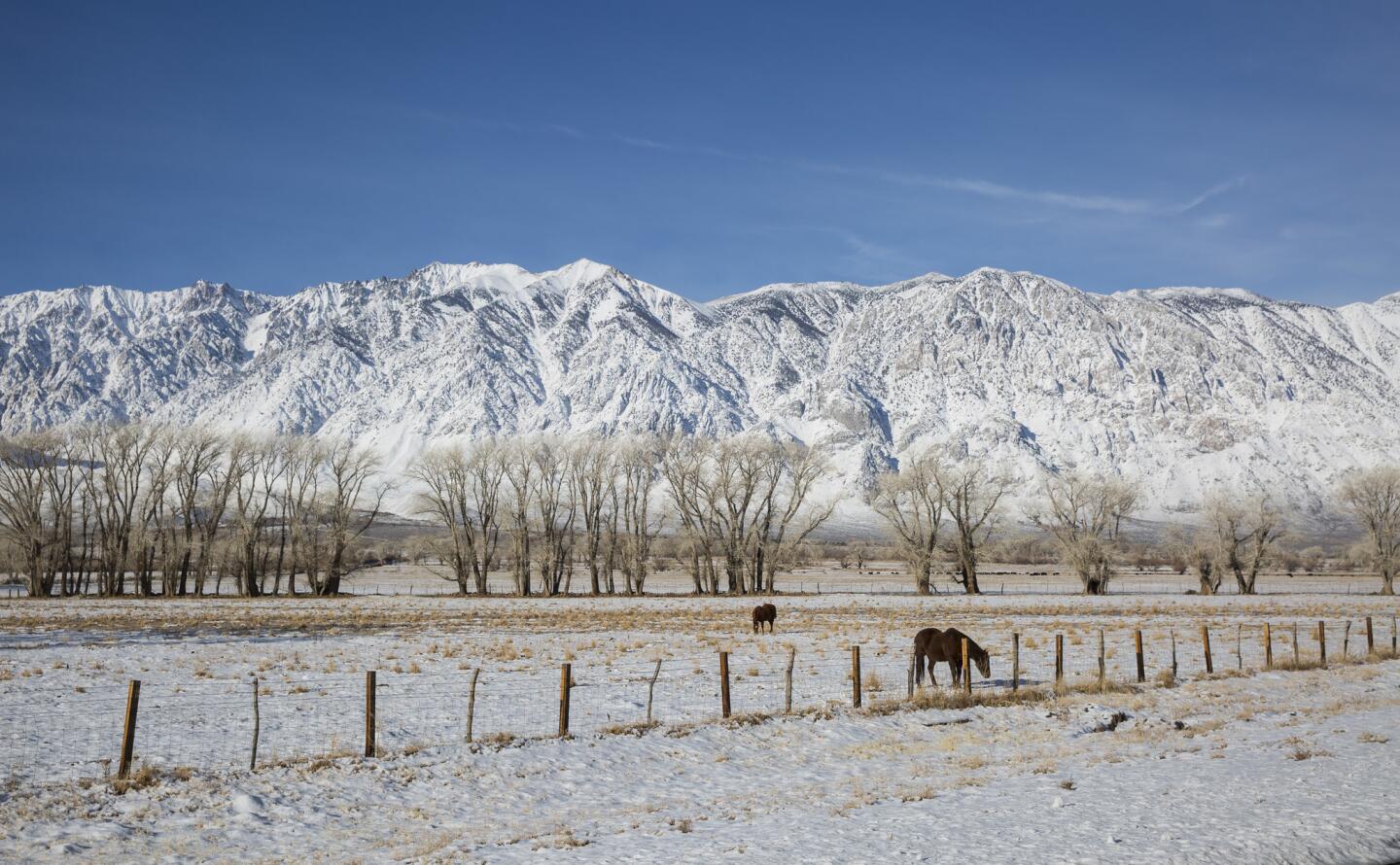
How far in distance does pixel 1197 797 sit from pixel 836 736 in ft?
19.1

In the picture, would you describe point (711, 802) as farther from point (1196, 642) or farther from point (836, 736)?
point (1196, 642)

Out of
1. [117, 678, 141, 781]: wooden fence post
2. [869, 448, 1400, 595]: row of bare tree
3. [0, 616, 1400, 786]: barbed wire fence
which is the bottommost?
[0, 616, 1400, 786]: barbed wire fence

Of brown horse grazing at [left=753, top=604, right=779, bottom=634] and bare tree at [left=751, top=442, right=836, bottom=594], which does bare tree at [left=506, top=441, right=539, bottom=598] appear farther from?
brown horse grazing at [left=753, top=604, right=779, bottom=634]

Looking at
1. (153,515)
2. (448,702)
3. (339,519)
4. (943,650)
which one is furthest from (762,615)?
(153,515)

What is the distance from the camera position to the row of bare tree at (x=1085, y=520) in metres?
72.7

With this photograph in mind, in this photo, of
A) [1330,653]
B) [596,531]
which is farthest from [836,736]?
[596,531]

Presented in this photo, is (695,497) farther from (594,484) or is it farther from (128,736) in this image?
(128,736)

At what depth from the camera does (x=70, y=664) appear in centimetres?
2550

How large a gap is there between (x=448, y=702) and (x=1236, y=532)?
76735mm

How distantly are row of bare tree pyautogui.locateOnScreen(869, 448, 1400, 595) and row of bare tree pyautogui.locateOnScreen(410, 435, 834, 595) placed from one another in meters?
7.12

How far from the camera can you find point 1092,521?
251 ft

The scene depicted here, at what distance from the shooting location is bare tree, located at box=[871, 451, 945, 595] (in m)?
72.1

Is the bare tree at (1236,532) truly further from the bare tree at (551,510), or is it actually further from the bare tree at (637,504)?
the bare tree at (551,510)

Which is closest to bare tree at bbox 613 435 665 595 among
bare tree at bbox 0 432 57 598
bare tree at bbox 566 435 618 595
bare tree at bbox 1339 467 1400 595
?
bare tree at bbox 566 435 618 595
